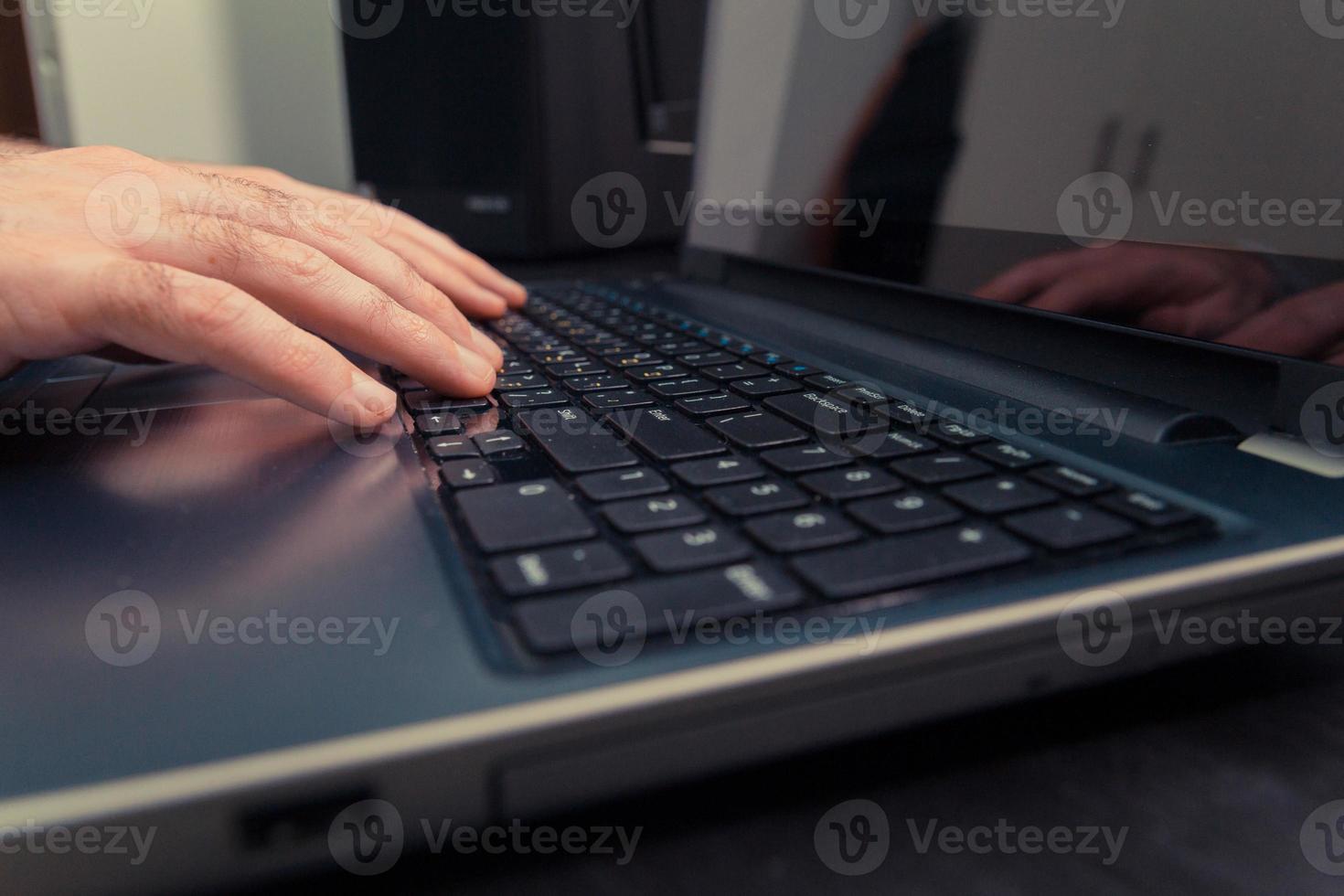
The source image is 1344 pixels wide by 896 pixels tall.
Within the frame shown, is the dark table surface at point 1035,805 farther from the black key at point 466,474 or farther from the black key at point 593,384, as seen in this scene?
the black key at point 593,384

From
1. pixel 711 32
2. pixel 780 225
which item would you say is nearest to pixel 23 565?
pixel 780 225

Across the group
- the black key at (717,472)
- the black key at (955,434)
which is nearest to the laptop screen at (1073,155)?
the black key at (955,434)

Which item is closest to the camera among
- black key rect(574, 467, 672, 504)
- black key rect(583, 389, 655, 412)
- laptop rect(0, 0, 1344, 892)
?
laptop rect(0, 0, 1344, 892)

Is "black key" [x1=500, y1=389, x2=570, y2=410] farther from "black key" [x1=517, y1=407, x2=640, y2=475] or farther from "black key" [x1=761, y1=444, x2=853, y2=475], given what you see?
"black key" [x1=761, y1=444, x2=853, y2=475]

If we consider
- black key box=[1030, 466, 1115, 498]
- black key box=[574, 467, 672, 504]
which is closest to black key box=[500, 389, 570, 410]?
black key box=[574, 467, 672, 504]

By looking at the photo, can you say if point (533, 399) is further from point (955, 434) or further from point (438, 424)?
point (955, 434)

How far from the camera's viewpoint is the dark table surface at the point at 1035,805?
8.4 inches

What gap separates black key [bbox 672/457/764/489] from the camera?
30 cm

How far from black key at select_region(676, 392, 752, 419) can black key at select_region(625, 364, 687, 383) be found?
1.8 inches

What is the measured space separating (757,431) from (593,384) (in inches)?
5.0

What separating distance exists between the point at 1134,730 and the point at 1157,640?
0.13 feet

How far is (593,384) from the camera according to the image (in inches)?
17.7

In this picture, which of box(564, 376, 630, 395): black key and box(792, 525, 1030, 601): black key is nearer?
box(792, 525, 1030, 601): black key

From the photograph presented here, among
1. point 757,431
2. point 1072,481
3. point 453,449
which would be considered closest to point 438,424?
point 453,449
